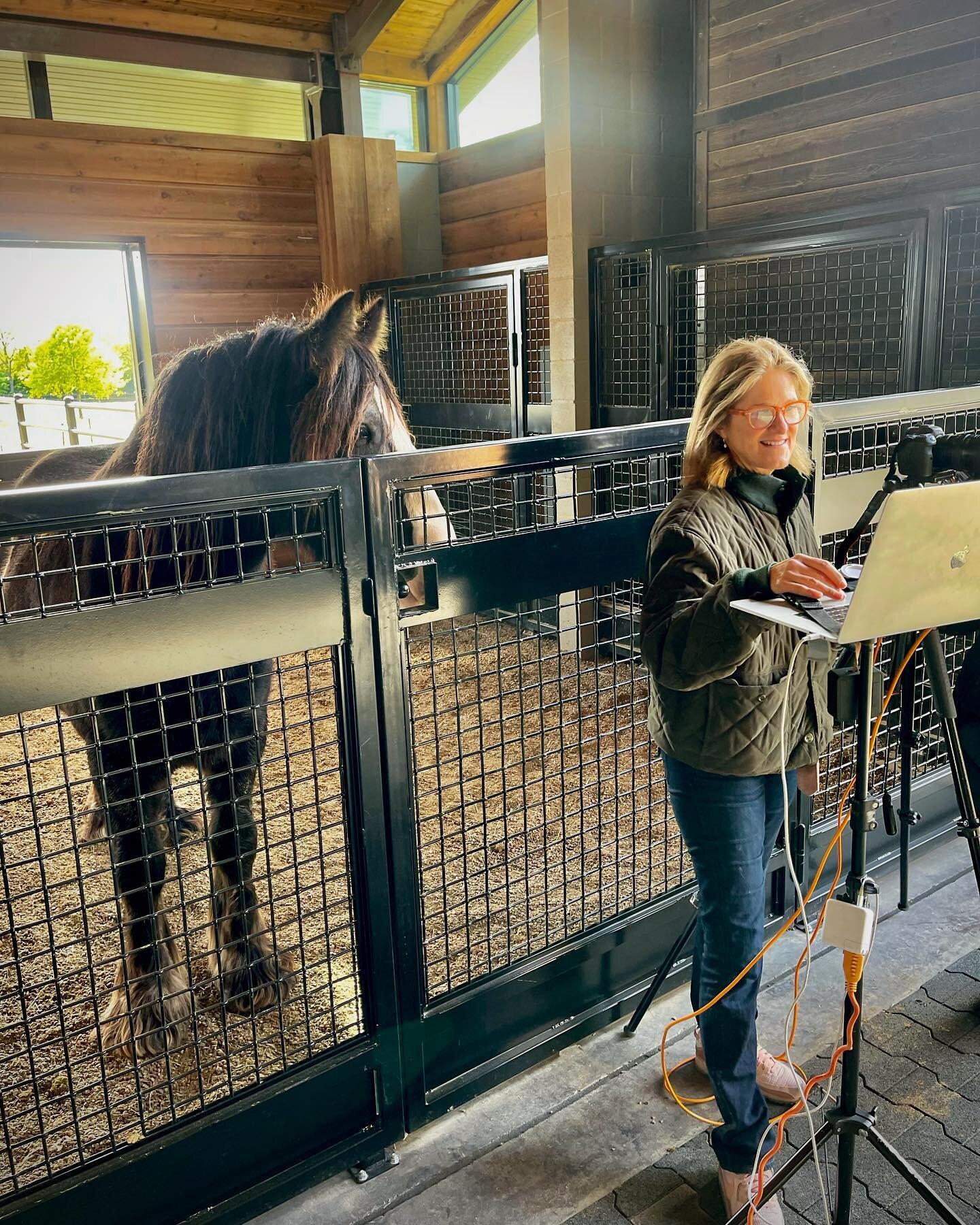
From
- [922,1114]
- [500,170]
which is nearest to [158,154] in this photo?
[500,170]

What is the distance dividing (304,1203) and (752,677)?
118 centimetres

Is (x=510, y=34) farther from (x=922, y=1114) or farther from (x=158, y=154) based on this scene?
(x=922, y=1114)

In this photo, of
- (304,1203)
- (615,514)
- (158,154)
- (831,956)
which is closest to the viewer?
(304,1203)

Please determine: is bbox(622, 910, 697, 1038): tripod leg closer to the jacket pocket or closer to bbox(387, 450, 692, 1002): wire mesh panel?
bbox(387, 450, 692, 1002): wire mesh panel

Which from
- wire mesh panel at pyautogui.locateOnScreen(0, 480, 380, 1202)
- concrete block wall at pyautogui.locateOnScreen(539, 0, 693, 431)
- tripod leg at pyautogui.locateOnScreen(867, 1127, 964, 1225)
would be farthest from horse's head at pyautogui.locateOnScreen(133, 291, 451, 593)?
concrete block wall at pyautogui.locateOnScreen(539, 0, 693, 431)

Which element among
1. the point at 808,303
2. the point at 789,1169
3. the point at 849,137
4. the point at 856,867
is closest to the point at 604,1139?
the point at 789,1169

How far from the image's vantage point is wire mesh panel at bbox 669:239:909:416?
3.47 m

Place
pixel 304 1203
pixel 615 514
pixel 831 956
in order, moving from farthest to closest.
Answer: pixel 831 956 → pixel 615 514 → pixel 304 1203

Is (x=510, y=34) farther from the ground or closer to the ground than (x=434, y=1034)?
farther from the ground

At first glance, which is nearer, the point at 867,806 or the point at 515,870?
the point at 867,806

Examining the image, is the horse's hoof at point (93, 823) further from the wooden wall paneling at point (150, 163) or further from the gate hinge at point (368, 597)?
the wooden wall paneling at point (150, 163)

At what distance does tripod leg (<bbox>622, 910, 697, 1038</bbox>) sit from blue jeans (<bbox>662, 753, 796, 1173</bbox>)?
39 centimetres

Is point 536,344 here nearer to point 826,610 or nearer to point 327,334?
point 327,334

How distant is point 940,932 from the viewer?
2.33 m
